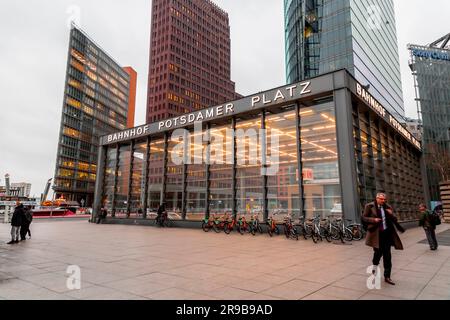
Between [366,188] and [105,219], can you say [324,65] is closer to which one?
[366,188]

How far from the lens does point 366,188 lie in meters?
17.6

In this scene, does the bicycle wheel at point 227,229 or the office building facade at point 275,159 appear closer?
the office building facade at point 275,159

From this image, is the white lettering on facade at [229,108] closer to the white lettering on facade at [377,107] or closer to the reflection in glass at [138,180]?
the white lettering on facade at [377,107]

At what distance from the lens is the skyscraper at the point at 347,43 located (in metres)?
49.5

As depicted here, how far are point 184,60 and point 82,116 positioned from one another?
5082 centimetres

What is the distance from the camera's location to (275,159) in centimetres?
1919

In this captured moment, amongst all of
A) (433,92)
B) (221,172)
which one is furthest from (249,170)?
(433,92)

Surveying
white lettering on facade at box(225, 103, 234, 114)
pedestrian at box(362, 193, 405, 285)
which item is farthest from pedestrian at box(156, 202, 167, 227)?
pedestrian at box(362, 193, 405, 285)

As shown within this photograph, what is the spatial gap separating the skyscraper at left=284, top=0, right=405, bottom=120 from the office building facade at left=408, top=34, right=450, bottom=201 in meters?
16.9

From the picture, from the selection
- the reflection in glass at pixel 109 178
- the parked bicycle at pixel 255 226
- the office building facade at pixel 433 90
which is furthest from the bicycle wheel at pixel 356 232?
the office building facade at pixel 433 90

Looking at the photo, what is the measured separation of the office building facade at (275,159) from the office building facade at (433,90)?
57012 mm

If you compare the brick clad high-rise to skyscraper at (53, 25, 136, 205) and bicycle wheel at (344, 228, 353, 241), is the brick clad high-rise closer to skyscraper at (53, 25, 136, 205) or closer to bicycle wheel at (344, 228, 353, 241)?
skyscraper at (53, 25, 136, 205)

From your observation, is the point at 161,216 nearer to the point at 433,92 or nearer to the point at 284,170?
the point at 284,170

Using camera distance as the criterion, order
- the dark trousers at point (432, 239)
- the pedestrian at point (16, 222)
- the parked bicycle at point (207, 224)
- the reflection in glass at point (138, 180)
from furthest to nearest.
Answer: the reflection in glass at point (138, 180) → the parked bicycle at point (207, 224) → the pedestrian at point (16, 222) → the dark trousers at point (432, 239)
